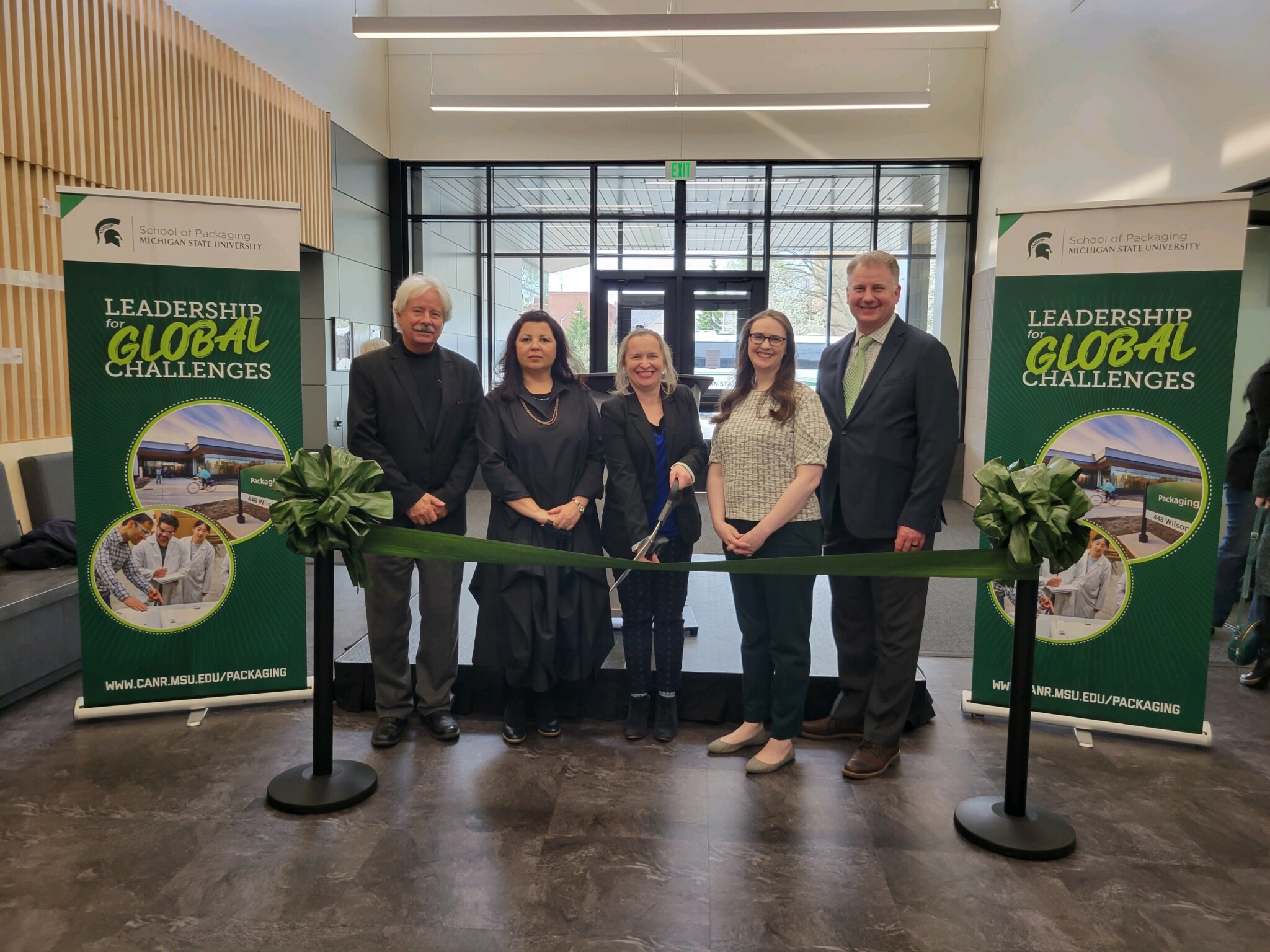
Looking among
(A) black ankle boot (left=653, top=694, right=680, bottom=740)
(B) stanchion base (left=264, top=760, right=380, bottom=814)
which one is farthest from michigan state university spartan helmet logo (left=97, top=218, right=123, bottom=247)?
(A) black ankle boot (left=653, top=694, right=680, bottom=740)

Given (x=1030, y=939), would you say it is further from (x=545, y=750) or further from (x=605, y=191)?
(x=605, y=191)

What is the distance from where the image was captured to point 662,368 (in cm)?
295

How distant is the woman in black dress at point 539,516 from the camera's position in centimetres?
297

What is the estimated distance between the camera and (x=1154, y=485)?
3018 millimetres

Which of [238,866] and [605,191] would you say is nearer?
[238,866]

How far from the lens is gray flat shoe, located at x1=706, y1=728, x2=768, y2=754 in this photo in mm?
2963

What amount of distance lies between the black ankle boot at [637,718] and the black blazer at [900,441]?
1.01 metres

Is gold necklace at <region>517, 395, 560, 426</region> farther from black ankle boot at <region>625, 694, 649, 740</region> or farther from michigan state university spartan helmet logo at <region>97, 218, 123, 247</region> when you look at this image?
michigan state university spartan helmet logo at <region>97, 218, 123, 247</region>

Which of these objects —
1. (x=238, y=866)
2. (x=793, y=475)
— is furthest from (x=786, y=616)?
(x=238, y=866)

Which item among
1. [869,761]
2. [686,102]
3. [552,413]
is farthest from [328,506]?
[686,102]

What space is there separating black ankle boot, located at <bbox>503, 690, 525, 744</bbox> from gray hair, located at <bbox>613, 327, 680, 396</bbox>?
3.91 feet

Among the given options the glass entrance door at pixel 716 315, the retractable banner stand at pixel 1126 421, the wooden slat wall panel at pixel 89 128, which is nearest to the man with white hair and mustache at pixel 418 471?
the retractable banner stand at pixel 1126 421

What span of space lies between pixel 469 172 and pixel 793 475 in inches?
302

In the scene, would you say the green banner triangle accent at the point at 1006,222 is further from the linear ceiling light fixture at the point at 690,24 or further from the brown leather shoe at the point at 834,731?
the linear ceiling light fixture at the point at 690,24
